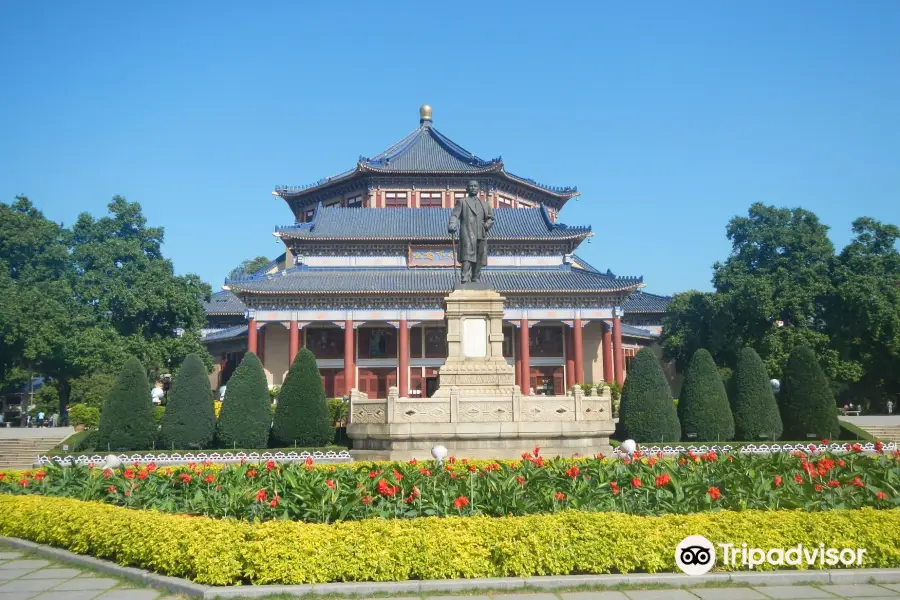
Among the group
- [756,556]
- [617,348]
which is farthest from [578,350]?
[756,556]

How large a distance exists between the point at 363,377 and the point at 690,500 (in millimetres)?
39899

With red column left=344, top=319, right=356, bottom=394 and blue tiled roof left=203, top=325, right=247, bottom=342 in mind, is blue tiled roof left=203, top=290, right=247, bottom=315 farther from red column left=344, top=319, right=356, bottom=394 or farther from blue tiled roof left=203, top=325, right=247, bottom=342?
red column left=344, top=319, right=356, bottom=394

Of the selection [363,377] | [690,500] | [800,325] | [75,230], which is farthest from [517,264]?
[690,500]

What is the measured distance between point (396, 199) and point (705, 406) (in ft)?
116

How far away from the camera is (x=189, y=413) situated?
26.6 meters

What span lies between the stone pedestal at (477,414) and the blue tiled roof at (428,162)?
35.8 metres

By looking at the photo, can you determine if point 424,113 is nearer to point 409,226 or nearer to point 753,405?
point 409,226

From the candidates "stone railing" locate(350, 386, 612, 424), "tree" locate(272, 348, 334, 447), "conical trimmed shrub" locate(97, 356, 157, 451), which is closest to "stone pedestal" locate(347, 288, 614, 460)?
"stone railing" locate(350, 386, 612, 424)

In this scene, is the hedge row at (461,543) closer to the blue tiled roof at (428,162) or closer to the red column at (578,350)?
the red column at (578,350)

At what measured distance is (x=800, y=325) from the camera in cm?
3912

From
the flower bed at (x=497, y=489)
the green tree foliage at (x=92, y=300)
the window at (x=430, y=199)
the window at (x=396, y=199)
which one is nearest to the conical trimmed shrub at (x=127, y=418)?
the flower bed at (x=497, y=489)

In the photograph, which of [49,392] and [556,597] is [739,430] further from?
[49,392]

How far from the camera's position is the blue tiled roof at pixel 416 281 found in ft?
151

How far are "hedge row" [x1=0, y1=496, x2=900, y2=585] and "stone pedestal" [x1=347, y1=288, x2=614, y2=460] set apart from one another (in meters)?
10.0
